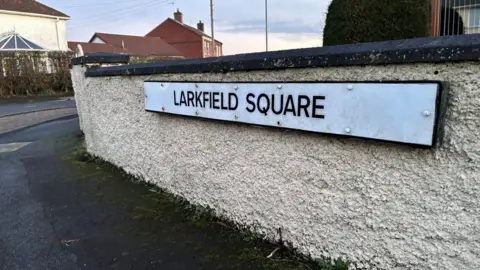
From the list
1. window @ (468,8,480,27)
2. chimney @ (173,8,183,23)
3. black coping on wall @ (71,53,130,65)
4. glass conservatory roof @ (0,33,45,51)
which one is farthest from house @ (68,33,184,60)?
window @ (468,8,480,27)

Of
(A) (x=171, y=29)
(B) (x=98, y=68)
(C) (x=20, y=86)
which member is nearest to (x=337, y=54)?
(B) (x=98, y=68)

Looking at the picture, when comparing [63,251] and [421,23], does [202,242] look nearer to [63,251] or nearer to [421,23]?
[63,251]

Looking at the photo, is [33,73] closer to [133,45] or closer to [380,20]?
[380,20]

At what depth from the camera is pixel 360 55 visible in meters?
1.91

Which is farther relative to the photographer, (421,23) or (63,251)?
(421,23)

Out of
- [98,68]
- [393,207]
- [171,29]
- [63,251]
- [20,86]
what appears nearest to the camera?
[393,207]

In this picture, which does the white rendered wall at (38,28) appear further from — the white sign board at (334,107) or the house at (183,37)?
the white sign board at (334,107)

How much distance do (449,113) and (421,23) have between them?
2.79 m

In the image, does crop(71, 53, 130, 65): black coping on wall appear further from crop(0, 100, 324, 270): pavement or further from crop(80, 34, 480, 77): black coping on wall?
crop(80, 34, 480, 77): black coping on wall

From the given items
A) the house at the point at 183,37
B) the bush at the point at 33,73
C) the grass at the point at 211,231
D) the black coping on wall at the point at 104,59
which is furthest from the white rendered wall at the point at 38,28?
the grass at the point at 211,231

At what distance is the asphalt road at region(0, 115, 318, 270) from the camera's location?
2.58 m

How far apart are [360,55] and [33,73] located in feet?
61.8

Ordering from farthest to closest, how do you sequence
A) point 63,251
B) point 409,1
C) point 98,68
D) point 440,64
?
point 98,68
point 409,1
point 63,251
point 440,64

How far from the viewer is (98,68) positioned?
4844 mm
